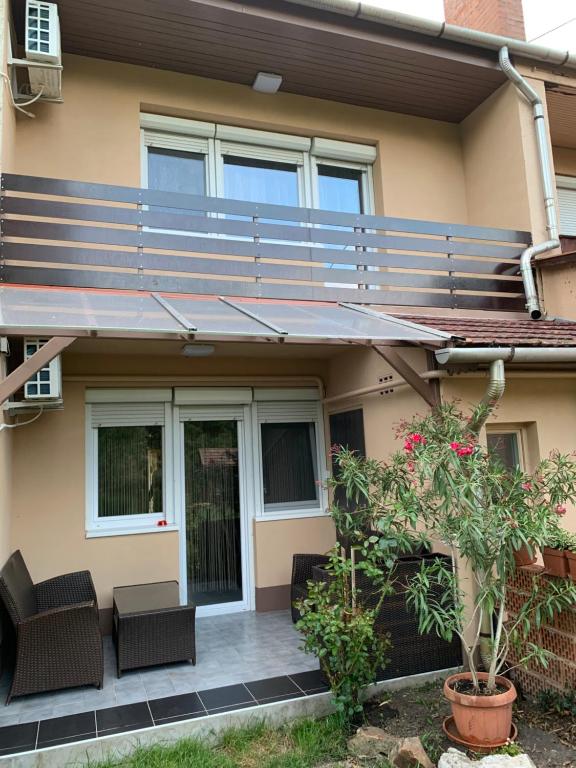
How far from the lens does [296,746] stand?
4.78m

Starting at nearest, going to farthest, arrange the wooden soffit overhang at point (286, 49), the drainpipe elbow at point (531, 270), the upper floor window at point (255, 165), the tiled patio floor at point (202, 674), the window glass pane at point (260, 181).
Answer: the tiled patio floor at point (202, 674) < the wooden soffit overhang at point (286, 49) < the drainpipe elbow at point (531, 270) < the upper floor window at point (255, 165) < the window glass pane at point (260, 181)

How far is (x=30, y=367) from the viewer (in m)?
4.59

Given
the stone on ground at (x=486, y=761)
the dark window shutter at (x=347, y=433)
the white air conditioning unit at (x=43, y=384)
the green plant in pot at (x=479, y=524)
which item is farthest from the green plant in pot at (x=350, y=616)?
the white air conditioning unit at (x=43, y=384)

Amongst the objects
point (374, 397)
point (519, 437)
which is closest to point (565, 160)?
point (519, 437)

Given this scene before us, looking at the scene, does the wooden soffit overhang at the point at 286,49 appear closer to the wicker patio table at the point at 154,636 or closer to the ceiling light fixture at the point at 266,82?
the ceiling light fixture at the point at 266,82

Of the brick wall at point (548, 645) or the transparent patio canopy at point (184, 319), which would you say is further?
the brick wall at point (548, 645)

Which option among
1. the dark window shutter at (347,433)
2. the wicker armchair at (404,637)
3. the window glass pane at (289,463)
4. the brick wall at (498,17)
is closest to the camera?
the wicker armchair at (404,637)

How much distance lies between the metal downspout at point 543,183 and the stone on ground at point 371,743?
20.3ft

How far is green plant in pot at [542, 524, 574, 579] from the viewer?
5.00 metres

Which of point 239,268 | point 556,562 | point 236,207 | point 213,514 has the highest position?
point 236,207

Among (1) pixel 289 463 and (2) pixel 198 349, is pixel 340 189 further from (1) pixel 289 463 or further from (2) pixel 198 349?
(1) pixel 289 463

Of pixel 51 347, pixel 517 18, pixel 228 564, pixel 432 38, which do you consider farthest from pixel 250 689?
pixel 517 18

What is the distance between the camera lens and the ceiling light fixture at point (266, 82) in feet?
27.7

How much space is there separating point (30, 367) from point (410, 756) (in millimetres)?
4270
